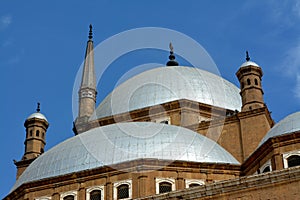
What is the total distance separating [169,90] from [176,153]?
26.7 feet

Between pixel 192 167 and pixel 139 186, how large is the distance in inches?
85.1

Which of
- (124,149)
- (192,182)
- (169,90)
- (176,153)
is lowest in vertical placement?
(192,182)

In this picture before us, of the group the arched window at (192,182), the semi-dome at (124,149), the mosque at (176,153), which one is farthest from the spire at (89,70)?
the arched window at (192,182)

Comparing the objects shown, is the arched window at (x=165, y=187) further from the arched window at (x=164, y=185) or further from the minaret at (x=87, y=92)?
the minaret at (x=87, y=92)

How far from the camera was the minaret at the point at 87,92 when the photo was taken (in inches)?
1409

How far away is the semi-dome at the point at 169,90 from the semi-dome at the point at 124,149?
17.7 ft

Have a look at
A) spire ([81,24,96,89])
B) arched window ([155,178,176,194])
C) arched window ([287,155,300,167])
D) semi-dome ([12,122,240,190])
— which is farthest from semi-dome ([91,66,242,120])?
arched window ([287,155,300,167])

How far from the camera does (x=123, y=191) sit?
25000 mm

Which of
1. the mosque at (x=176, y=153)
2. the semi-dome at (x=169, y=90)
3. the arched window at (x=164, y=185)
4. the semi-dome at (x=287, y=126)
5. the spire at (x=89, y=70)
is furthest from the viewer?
the spire at (x=89, y=70)

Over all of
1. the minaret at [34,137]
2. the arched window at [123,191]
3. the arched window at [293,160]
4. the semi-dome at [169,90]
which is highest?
the semi-dome at [169,90]

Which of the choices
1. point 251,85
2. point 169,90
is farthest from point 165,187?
point 169,90

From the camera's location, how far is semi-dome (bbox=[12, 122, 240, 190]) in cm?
2597

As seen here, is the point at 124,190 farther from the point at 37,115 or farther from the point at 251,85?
the point at 37,115

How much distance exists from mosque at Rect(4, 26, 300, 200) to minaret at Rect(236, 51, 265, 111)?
43 mm
